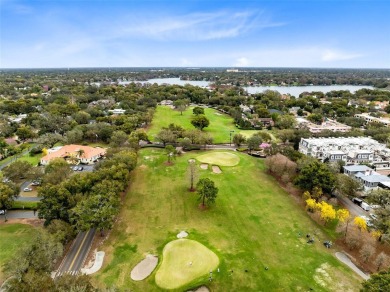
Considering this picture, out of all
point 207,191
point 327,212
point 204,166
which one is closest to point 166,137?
point 204,166

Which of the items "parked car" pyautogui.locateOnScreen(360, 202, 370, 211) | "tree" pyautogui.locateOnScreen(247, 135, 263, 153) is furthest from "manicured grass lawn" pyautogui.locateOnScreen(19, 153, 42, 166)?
"parked car" pyautogui.locateOnScreen(360, 202, 370, 211)

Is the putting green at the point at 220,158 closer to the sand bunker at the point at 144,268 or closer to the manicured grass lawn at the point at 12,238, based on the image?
the sand bunker at the point at 144,268

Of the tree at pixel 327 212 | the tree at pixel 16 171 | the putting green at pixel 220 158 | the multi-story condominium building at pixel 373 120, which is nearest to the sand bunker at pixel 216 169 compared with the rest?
the putting green at pixel 220 158

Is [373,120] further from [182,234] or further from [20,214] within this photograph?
[20,214]

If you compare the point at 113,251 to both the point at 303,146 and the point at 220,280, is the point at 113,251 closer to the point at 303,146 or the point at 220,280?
the point at 220,280

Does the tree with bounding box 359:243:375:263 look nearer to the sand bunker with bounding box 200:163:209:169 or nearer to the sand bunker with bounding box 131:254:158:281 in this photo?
the sand bunker with bounding box 131:254:158:281

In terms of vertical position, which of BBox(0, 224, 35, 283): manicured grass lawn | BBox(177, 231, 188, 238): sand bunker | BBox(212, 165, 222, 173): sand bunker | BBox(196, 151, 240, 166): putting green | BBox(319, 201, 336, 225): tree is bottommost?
BBox(212, 165, 222, 173): sand bunker
